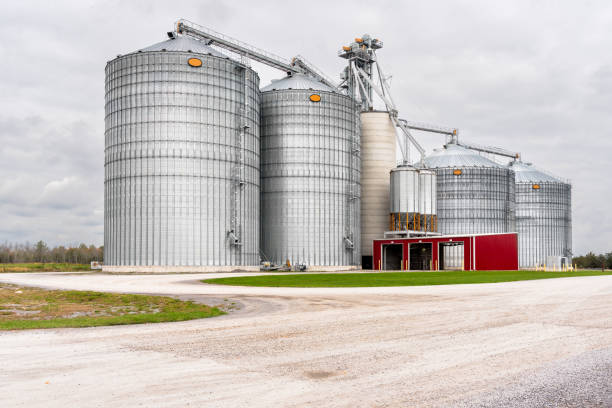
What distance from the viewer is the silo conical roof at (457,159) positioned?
359 ft

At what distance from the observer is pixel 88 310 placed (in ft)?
76.2

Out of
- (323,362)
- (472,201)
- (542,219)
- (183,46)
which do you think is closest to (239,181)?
(183,46)

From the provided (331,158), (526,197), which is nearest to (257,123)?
(331,158)

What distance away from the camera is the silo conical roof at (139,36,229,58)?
237ft

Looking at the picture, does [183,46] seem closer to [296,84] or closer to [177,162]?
[177,162]

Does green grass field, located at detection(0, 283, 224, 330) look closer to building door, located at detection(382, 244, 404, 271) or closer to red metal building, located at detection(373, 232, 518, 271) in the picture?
red metal building, located at detection(373, 232, 518, 271)

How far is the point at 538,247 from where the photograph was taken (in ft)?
373

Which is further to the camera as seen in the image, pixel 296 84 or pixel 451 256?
pixel 451 256

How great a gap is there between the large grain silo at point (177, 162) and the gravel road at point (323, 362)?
162 ft

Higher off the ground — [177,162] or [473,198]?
[177,162]

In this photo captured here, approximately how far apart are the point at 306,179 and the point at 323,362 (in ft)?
228

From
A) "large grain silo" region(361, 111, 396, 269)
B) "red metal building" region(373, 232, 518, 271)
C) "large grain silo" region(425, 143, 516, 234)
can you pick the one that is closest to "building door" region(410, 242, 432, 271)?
"red metal building" region(373, 232, 518, 271)

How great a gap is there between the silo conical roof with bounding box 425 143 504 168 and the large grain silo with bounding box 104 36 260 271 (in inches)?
1987

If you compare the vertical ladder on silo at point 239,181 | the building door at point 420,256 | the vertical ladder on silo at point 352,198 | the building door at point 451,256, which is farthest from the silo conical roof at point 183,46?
the building door at point 451,256
